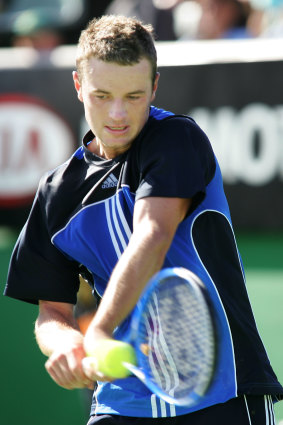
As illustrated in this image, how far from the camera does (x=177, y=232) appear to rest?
3.26 m

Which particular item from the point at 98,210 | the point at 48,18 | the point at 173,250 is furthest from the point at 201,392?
the point at 48,18

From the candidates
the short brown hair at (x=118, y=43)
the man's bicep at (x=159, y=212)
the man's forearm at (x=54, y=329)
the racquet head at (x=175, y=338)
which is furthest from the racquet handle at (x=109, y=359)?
the short brown hair at (x=118, y=43)

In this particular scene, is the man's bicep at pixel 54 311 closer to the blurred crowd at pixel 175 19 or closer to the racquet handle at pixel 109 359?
the racquet handle at pixel 109 359

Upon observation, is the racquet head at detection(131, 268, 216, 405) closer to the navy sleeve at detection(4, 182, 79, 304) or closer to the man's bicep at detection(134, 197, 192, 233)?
the man's bicep at detection(134, 197, 192, 233)

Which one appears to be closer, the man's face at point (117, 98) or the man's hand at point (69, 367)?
the man's hand at point (69, 367)

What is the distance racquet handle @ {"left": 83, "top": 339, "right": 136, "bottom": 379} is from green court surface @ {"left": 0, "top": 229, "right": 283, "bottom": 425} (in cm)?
306

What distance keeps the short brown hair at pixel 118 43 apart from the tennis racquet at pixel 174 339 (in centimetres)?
78

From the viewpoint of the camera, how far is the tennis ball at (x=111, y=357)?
2785 millimetres

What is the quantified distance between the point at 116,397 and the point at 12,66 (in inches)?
247

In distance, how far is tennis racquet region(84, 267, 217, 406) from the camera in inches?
110

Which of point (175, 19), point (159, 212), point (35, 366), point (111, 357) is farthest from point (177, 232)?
point (175, 19)

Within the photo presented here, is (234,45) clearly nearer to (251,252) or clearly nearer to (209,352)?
(251,252)

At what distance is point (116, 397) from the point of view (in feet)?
11.2

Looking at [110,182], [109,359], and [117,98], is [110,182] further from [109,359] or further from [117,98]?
[109,359]
